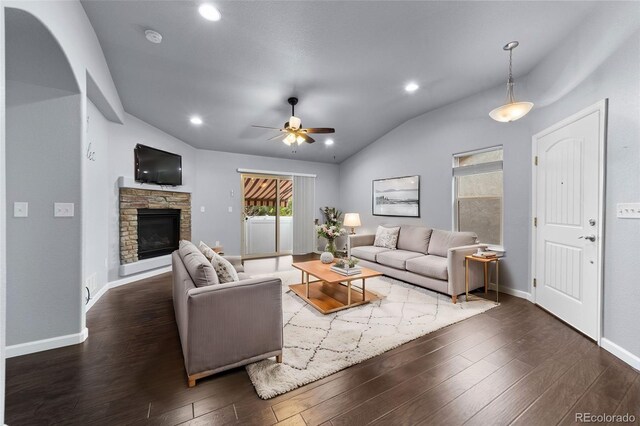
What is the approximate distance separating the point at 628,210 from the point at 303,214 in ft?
18.4

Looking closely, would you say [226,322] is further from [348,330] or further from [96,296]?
[96,296]

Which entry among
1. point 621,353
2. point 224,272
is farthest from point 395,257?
point 224,272

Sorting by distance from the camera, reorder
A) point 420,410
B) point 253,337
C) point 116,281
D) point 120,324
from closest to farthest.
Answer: point 420,410 → point 253,337 → point 120,324 → point 116,281

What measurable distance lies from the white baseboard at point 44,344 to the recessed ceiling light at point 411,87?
471 cm

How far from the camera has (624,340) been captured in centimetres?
201

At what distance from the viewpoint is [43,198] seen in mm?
2162

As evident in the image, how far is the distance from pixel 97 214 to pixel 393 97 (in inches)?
182

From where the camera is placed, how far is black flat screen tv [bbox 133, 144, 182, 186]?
411cm

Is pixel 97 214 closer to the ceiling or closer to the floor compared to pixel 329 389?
closer to the ceiling

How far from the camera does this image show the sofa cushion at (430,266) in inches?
132

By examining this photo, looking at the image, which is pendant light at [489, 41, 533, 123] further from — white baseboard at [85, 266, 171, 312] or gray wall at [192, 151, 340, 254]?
white baseboard at [85, 266, 171, 312]

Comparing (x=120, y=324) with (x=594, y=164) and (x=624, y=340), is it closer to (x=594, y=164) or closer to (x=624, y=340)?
(x=624, y=340)

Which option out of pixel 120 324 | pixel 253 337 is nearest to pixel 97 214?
pixel 120 324

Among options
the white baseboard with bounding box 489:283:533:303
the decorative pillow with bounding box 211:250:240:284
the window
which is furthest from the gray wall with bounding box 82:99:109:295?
the white baseboard with bounding box 489:283:533:303
